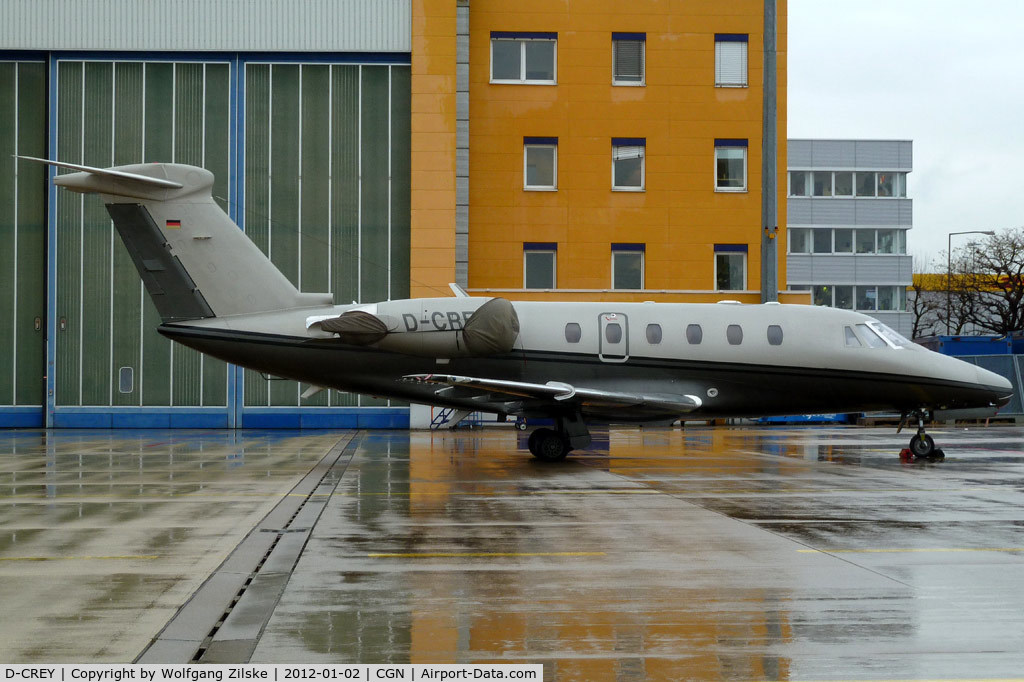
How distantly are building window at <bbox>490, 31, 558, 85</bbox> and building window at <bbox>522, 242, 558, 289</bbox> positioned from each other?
5.92m

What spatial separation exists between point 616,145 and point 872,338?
53.0 feet

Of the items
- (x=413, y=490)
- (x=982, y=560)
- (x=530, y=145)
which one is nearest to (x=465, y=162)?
(x=530, y=145)

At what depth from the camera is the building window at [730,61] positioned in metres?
34.7

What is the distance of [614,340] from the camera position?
20.1 m

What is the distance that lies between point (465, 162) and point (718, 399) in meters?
16.1

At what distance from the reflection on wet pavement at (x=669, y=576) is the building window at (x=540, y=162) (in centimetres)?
1900

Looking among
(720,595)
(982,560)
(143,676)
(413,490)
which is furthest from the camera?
(413,490)

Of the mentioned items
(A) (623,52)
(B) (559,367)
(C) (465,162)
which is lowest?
(B) (559,367)

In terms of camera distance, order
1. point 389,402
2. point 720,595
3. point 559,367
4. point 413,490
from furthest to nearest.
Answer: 1. point 389,402
2. point 559,367
3. point 413,490
4. point 720,595

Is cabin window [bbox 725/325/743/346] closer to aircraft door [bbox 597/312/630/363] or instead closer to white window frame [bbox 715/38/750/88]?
aircraft door [bbox 597/312/630/363]

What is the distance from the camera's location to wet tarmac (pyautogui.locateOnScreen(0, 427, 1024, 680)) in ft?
20.7

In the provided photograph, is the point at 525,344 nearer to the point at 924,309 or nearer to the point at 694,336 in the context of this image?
the point at 694,336

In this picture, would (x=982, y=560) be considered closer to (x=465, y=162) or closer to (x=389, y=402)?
(x=389, y=402)

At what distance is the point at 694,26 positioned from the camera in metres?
34.5
